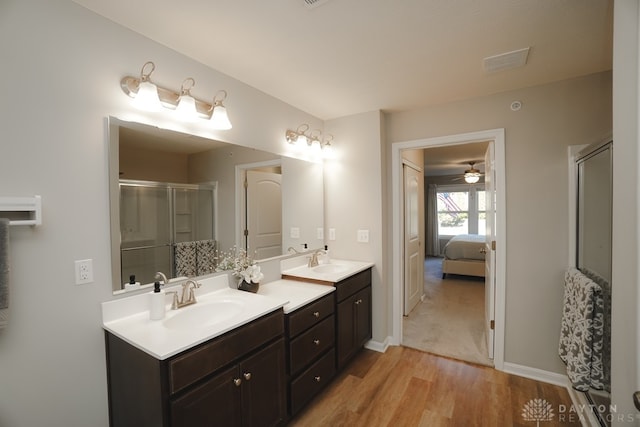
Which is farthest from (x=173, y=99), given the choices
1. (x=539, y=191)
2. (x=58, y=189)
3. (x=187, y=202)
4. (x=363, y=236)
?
(x=539, y=191)

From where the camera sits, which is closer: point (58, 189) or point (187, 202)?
point (58, 189)

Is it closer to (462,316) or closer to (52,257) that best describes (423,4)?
(52,257)

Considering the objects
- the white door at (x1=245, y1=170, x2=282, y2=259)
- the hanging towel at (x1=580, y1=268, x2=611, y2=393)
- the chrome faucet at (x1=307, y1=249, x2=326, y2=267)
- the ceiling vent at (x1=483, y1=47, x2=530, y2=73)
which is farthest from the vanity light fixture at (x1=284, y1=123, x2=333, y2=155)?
the hanging towel at (x1=580, y1=268, x2=611, y2=393)

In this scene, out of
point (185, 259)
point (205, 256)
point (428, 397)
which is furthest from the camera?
point (428, 397)

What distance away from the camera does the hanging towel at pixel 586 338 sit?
1.66 m

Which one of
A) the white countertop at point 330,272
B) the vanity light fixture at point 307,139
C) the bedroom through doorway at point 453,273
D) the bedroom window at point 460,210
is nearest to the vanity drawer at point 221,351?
the white countertop at point 330,272

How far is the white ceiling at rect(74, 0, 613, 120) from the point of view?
141cm

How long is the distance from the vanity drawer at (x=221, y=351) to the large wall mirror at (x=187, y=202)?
0.61m

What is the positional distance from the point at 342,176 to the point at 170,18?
6.43ft

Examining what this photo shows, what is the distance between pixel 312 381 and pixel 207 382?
954 millimetres

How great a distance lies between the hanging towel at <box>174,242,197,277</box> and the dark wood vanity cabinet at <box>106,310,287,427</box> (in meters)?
0.49

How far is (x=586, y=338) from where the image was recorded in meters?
1.69

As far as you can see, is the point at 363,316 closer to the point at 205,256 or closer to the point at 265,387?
the point at 265,387

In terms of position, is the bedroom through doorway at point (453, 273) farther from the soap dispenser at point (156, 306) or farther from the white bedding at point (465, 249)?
the soap dispenser at point (156, 306)
